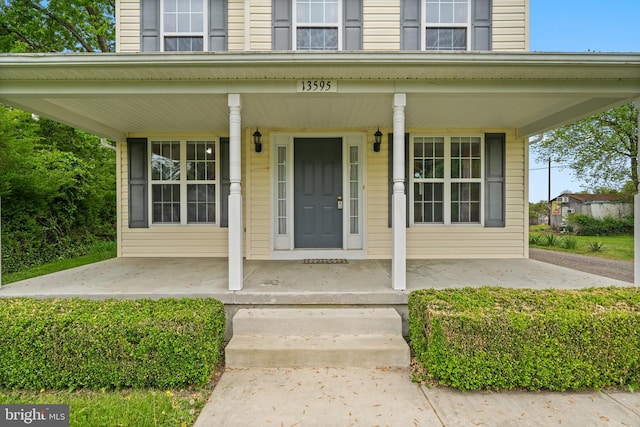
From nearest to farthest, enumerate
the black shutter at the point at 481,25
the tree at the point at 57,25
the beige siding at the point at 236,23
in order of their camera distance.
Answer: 1. the black shutter at the point at 481,25
2. the beige siding at the point at 236,23
3. the tree at the point at 57,25

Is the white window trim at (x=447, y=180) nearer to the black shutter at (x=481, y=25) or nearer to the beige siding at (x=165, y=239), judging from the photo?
the black shutter at (x=481, y=25)

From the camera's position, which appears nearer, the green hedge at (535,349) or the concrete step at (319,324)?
the green hedge at (535,349)

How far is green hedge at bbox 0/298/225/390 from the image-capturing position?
91.3 inches

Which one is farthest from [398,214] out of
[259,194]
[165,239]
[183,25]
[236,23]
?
[183,25]

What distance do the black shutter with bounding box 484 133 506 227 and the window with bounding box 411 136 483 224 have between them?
4.1 inches

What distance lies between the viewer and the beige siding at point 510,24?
5.12 meters

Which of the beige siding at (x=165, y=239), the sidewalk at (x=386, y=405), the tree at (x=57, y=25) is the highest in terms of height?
the tree at (x=57, y=25)

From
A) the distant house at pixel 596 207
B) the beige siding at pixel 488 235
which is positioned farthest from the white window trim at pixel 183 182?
the distant house at pixel 596 207

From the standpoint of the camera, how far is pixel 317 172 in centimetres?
537

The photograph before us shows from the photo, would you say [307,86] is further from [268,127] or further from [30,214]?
[30,214]

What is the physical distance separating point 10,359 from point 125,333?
2.82 ft

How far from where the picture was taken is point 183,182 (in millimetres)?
Result: 5555

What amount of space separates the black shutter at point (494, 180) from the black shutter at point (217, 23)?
15.1 ft

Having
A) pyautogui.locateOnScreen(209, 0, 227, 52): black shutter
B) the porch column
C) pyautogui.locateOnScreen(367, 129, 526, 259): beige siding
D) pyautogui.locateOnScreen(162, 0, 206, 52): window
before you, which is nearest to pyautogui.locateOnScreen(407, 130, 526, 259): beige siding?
pyautogui.locateOnScreen(367, 129, 526, 259): beige siding
